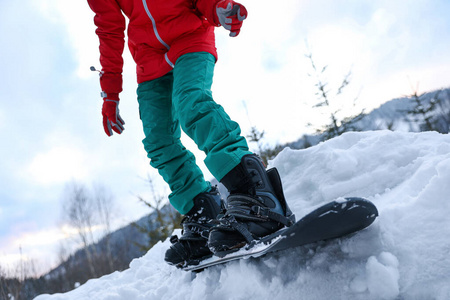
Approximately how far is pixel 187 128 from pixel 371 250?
3.06 feet

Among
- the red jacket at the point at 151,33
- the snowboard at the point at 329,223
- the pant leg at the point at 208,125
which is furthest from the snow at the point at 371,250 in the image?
the red jacket at the point at 151,33

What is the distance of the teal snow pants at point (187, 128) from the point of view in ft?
4.24

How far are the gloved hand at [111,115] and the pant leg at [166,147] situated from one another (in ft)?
0.88

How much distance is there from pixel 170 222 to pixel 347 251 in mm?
16000

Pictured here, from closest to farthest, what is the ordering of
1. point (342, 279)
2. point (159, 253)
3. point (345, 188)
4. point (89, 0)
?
point (342, 279)
point (345, 188)
point (89, 0)
point (159, 253)

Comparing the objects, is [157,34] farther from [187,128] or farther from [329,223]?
[329,223]

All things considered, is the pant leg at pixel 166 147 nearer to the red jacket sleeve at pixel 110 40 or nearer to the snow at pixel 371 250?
the red jacket sleeve at pixel 110 40

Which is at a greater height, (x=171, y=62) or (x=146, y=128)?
(x=171, y=62)

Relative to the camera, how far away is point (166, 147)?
1.83 metres

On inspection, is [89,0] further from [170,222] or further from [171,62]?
[170,222]

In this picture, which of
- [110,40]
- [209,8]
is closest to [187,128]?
[209,8]

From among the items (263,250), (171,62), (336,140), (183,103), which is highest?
(171,62)

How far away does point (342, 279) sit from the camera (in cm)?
94

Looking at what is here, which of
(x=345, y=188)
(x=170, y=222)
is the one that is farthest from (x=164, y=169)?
(x=170, y=222)
